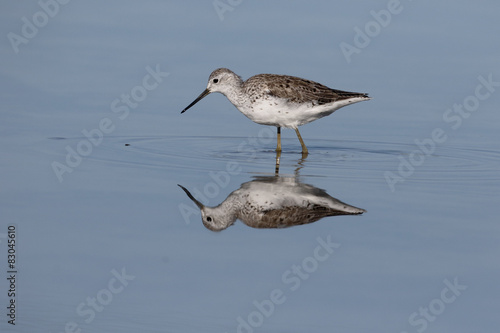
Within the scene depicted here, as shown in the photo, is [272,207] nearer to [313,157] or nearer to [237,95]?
[313,157]

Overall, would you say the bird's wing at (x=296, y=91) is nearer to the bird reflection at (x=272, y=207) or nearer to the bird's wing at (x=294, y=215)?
the bird reflection at (x=272, y=207)

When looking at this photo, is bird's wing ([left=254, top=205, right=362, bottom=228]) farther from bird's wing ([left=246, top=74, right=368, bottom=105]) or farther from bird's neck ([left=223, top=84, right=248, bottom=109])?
bird's neck ([left=223, top=84, right=248, bottom=109])

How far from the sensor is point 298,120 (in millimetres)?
15531

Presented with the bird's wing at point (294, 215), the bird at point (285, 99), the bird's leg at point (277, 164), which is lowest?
the bird's wing at point (294, 215)

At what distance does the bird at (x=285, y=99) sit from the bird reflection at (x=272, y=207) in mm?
3226

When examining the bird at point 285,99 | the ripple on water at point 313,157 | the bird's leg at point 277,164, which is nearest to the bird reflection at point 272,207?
the bird's leg at point 277,164

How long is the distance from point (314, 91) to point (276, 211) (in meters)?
4.88

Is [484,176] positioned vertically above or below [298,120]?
below

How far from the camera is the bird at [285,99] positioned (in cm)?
1525

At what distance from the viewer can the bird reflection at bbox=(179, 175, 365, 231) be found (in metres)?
10.8

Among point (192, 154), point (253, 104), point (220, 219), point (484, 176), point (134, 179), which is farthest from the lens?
point (253, 104)

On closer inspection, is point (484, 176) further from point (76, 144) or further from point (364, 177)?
point (76, 144)

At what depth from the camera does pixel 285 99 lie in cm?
1524

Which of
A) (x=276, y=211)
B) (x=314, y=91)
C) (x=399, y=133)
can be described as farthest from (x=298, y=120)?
(x=276, y=211)
